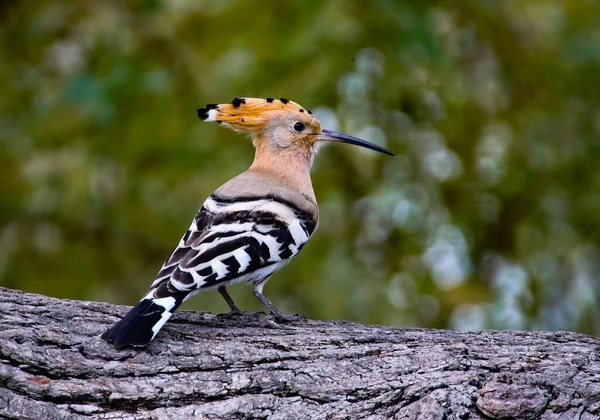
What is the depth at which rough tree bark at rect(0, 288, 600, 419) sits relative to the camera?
2207 mm

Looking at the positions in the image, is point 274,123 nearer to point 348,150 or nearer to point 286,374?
point 348,150

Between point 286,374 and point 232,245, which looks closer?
point 286,374

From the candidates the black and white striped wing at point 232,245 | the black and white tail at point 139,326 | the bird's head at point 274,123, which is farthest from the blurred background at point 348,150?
the black and white tail at point 139,326

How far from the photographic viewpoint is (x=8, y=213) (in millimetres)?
4426

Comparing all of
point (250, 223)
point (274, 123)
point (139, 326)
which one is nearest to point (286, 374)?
point (139, 326)

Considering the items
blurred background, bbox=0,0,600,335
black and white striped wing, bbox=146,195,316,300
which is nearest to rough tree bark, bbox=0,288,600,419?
black and white striped wing, bbox=146,195,316,300

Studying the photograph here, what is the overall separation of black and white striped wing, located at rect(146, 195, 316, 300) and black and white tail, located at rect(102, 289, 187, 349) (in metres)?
0.10

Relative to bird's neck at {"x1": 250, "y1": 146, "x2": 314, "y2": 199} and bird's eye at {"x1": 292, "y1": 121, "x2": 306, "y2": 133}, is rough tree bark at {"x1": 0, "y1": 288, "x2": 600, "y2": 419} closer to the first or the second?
bird's neck at {"x1": 250, "y1": 146, "x2": 314, "y2": 199}

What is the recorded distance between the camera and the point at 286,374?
2.38 meters

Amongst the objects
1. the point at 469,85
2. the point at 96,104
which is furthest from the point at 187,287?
the point at 469,85

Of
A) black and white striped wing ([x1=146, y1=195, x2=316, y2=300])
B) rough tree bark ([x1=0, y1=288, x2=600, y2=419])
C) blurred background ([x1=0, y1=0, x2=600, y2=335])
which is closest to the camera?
rough tree bark ([x1=0, y1=288, x2=600, y2=419])

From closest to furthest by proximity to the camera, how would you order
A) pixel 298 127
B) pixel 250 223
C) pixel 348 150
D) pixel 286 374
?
pixel 286 374, pixel 250 223, pixel 298 127, pixel 348 150

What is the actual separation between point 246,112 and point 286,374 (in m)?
1.50

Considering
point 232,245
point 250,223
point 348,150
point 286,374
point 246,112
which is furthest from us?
point 348,150
